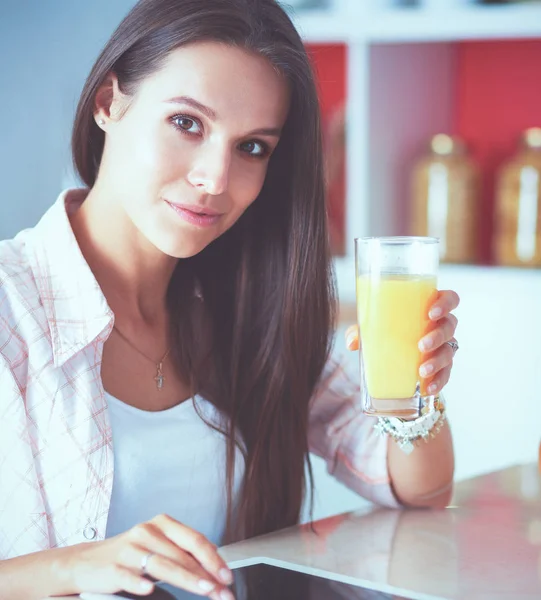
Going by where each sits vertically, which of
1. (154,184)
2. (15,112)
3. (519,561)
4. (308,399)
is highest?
(15,112)

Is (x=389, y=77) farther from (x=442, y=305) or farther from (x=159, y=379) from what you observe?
(x=442, y=305)

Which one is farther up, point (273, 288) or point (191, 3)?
point (191, 3)

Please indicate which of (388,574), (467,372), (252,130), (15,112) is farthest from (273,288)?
(15,112)

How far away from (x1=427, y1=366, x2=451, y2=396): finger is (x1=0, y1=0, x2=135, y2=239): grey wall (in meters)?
1.66

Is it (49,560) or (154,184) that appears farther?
(154,184)

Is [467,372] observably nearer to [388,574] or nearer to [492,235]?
[492,235]

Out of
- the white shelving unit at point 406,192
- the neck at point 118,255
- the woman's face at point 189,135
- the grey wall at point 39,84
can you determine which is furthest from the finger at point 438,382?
the grey wall at point 39,84

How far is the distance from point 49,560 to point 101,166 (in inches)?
26.2

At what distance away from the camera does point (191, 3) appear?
4.73 ft

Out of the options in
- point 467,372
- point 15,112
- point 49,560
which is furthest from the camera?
point 15,112

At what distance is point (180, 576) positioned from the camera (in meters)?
1.01

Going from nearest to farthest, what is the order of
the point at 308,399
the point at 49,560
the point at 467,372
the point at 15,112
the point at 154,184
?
the point at 49,560, the point at 154,184, the point at 308,399, the point at 467,372, the point at 15,112

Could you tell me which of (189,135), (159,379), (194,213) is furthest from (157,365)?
(189,135)

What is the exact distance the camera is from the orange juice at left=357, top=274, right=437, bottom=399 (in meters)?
1.26
